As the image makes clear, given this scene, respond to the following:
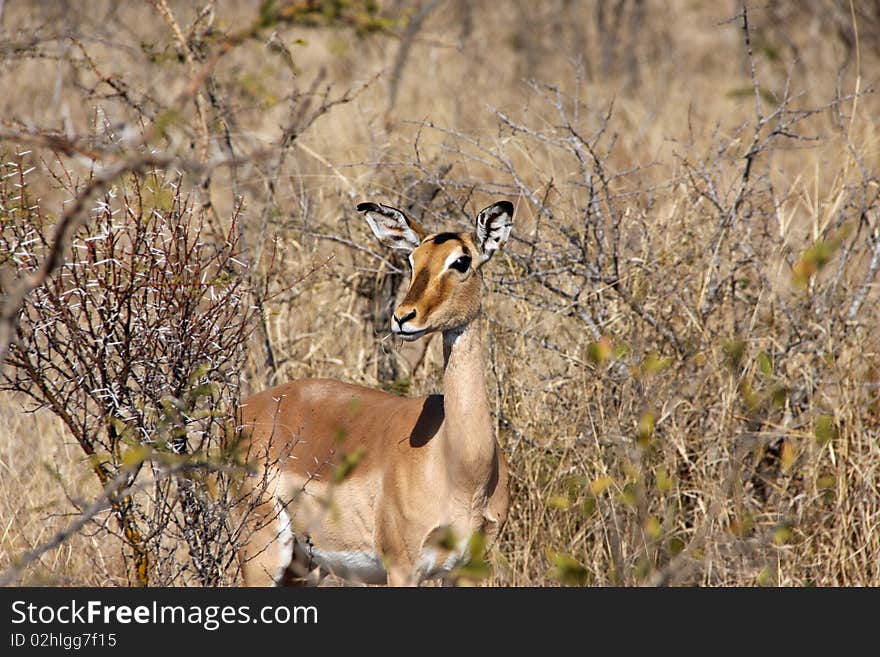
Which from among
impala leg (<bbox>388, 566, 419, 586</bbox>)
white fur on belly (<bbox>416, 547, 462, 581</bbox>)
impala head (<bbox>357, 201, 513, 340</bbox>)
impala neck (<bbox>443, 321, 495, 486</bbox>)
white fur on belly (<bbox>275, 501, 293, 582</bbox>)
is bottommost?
impala leg (<bbox>388, 566, 419, 586</bbox>)

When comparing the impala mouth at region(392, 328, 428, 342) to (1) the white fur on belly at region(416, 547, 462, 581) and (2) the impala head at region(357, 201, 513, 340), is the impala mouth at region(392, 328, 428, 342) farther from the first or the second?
(1) the white fur on belly at region(416, 547, 462, 581)

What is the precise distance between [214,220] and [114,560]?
1991mm

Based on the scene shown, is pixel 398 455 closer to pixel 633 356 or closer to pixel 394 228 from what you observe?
pixel 394 228

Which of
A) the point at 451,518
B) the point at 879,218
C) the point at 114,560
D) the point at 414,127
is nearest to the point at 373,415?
the point at 451,518

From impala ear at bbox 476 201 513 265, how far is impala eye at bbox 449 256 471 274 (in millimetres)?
156

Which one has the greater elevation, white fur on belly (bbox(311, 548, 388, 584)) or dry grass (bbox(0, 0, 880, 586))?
dry grass (bbox(0, 0, 880, 586))

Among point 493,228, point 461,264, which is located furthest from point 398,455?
point 493,228

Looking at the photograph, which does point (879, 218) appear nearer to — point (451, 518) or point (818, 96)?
point (451, 518)

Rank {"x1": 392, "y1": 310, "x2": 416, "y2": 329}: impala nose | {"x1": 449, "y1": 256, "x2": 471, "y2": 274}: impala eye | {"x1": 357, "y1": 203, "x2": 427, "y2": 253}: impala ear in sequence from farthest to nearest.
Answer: {"x1": 357, "y1": 203, "x2": 427, "y2": 253}: impala ear
{"x1": 449, "y1": 256, "x2": 471, "y2": 274}: impala eye
{"x1": 392, "y1": 310, "x2": 416, "y2": 329}: impala nose

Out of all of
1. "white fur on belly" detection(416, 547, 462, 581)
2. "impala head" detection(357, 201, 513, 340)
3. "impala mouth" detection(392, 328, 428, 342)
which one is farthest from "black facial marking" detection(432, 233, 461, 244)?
"white fur on belly" detection(416, 547, 462, 581)

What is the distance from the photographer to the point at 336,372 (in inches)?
259

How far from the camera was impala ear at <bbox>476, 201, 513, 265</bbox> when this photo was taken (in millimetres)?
4570

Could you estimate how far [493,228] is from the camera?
4629 mm

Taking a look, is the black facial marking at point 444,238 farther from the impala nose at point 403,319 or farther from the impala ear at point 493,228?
the impala nose at point 403,319
